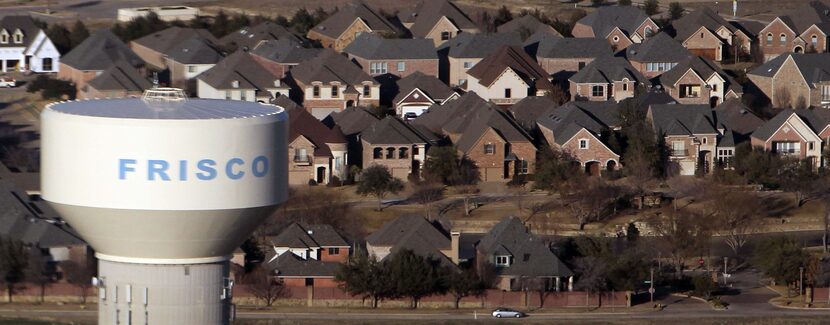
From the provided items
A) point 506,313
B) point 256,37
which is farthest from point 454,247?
point 256,37

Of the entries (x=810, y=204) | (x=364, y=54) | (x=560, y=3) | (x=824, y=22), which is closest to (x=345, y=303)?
(x=810, y=204)

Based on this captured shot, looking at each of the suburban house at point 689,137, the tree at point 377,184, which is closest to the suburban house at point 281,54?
the suburban house at point 689,137

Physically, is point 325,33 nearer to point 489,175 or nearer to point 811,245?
point 489,175

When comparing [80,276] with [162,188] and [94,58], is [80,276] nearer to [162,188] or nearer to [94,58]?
[162,188]

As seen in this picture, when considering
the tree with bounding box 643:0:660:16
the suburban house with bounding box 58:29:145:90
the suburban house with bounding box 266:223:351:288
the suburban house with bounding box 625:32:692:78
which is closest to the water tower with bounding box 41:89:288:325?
the suburban house with bounding box 266:223:351:288

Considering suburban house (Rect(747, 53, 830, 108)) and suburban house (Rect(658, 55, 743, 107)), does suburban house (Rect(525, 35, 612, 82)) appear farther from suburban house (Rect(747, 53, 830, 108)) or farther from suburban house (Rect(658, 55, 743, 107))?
suburban house (Rect(747, 53, 830, 108))

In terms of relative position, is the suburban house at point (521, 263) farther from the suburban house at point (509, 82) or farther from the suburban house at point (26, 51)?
the suburban house at point (26, 51)
